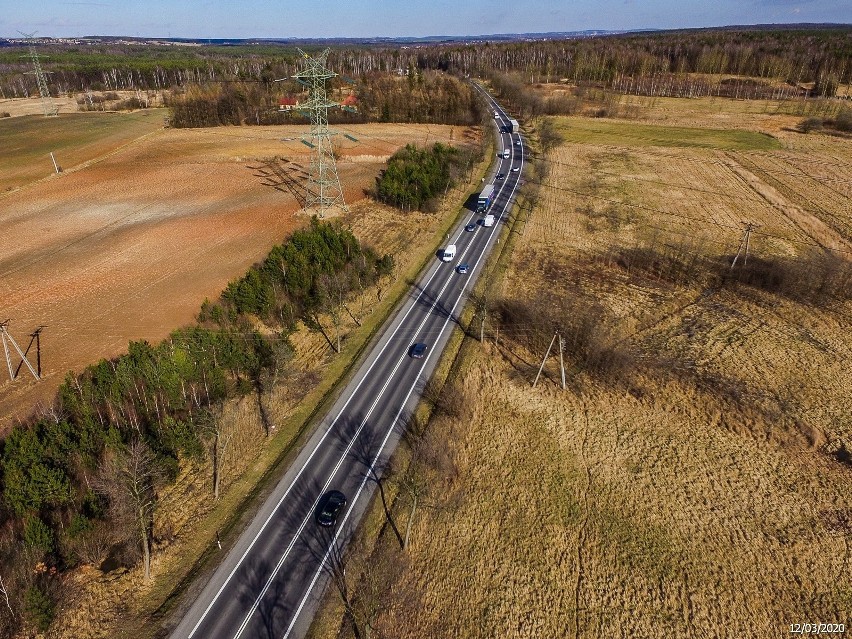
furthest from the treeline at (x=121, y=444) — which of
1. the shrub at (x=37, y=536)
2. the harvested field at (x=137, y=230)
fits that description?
the harvested field at (x=137, y=230)

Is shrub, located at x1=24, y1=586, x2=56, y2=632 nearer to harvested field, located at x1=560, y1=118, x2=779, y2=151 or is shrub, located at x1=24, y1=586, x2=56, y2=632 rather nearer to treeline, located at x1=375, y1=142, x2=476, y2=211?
treeline, located at x1=375, y1=142, x2=476, y2=211

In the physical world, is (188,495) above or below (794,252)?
below

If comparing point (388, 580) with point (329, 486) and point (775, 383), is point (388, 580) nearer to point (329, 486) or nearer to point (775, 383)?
point (329, 486)

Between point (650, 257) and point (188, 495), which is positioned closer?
point (188, 495)

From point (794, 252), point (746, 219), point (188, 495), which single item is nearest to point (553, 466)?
point (188, 495)

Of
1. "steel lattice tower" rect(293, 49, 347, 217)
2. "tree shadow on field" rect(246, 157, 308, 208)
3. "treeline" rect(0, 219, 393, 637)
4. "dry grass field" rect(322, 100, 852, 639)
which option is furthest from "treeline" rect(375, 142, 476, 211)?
"treeline" rect(0, 219, 393, 637)
